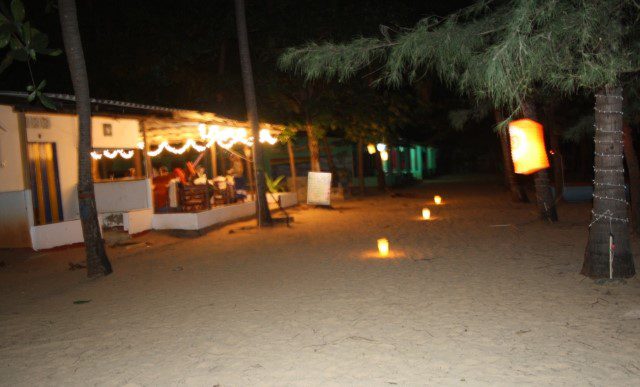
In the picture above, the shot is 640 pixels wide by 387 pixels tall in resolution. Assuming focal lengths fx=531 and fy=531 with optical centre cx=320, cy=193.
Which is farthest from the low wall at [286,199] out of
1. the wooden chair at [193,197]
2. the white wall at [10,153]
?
the white wall at [10,153]

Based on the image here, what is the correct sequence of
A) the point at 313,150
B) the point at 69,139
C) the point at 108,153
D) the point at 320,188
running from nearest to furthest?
1. the point at 69,139
2. the point at 108,153
3. the point at 320,188
4. the point at 313,150

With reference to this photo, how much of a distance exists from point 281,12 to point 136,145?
780 cm

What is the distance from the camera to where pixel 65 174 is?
495 inches

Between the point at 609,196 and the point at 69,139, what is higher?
the point at 69,139

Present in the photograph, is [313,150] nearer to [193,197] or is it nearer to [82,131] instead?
[193,197]

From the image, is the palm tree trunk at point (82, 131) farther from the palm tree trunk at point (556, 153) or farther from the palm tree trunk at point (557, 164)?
the palm tree trunk at point (557, 164)

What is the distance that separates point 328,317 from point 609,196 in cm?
392

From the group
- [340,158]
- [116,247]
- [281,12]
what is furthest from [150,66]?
[340,158]

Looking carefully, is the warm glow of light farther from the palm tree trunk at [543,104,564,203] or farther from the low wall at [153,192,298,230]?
the palm tree trunk at [543,104,564,203]

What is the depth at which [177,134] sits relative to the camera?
16953 millimetres

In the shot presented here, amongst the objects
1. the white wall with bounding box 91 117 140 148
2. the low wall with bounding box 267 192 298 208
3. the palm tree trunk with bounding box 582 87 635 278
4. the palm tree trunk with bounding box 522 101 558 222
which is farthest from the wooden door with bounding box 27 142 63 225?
the palm tree trunk with bounding box 522 101 558 222

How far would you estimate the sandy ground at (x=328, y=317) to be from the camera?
433cm

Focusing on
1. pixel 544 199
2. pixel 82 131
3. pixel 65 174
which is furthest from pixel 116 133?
pixel 544 199

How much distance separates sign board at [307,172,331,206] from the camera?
690 inches
